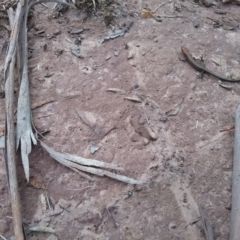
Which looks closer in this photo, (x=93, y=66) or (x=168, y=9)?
(x=93, y=66)

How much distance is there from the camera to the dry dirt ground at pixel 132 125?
2.37 m

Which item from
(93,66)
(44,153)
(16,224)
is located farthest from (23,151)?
(93,66)

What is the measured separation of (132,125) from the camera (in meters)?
2.84

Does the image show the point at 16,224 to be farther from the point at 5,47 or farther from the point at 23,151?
the point at 5,47

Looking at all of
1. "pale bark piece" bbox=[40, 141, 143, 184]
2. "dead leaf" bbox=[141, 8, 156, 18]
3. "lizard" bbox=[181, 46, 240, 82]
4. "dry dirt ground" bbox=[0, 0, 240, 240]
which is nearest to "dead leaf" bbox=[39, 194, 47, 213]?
"dry dirt ground" bbox=[0, 0, 240, 240]

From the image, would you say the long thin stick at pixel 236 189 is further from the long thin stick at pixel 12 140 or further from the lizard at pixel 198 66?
the long thin stick at pixel 12 140

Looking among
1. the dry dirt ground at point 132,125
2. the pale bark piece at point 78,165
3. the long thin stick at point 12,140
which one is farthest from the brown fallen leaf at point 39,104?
the pale bark piece at point 78,165

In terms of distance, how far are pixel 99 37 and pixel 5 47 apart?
0.86 metres

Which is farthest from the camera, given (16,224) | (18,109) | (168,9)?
(168,9)

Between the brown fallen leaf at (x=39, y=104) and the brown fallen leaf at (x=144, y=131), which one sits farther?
the brown fallen leaf at (x=39, y=104)

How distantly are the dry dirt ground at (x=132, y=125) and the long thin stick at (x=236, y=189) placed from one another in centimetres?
7

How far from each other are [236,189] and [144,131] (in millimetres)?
770

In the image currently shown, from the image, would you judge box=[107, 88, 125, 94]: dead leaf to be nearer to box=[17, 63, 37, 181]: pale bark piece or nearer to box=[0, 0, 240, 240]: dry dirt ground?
box=[0, 0, 240, 240]: dry dirt ground

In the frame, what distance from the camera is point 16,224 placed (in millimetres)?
2148
